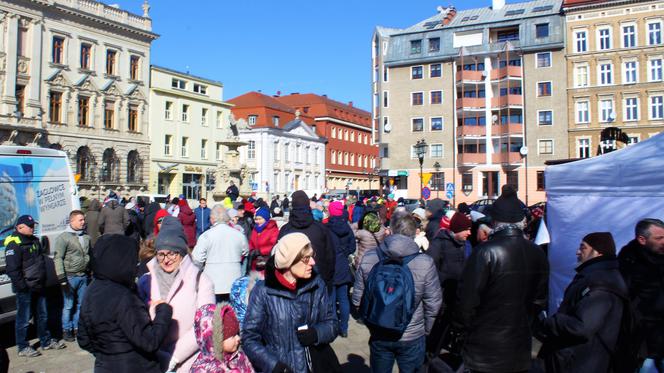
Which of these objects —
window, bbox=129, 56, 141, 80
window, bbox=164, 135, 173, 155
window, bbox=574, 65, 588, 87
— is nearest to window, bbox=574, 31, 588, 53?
window, bbox=574, 65, 588, 87

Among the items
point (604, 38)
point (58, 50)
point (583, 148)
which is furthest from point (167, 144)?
point (604, 38)

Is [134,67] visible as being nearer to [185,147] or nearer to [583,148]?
[185,147]

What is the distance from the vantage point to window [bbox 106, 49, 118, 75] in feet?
153

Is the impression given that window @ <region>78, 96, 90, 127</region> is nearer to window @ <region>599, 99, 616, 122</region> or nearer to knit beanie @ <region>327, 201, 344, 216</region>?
knit beanie @ <region>327, 201, 344, 216</region>

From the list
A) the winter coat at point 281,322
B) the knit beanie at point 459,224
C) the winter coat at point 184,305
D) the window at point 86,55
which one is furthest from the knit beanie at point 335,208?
the window at point 86,55

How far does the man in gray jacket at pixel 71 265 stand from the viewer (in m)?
7.69

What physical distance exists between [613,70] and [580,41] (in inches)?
150

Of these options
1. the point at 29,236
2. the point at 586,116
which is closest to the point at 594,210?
the point at 29,236

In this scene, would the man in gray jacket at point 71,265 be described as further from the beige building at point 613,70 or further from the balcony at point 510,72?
the balcony at point 510,72

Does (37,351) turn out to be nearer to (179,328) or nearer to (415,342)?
(179,328)

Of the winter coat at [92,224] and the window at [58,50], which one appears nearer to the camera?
the winter coat at [92,224]

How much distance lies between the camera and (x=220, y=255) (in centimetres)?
743

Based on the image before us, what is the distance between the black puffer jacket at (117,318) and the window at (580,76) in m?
52.2

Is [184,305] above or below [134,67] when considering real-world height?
below
